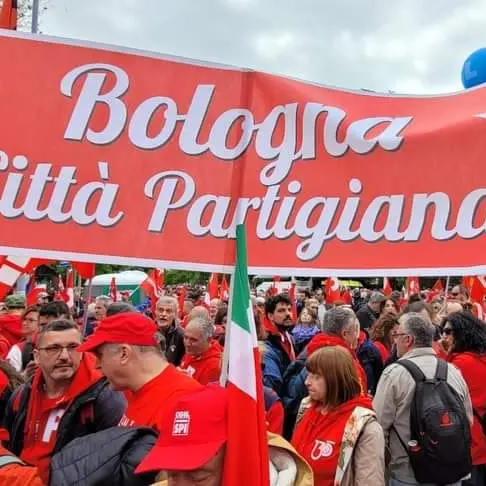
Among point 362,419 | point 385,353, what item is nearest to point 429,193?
point 362,419

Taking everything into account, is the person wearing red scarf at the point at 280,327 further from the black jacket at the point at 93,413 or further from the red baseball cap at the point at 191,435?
the red baseball cap at the point at 191,435

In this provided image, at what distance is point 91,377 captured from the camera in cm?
333

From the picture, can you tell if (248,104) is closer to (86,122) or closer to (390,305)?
(86,122)

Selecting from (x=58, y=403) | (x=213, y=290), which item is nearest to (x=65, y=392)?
(x=58, y=403)

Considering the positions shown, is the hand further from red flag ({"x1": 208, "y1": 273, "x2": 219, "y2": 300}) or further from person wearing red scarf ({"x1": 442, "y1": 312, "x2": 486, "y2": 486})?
red flag ({"x1": 208, "y1": 273, "x2": 219, "y2": 300})

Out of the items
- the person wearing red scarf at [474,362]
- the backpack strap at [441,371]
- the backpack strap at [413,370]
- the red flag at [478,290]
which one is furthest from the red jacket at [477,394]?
the red flag at [478,290]

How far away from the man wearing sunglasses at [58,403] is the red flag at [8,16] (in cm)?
147

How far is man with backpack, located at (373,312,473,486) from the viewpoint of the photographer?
3.98 metres

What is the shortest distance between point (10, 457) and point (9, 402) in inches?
67.2

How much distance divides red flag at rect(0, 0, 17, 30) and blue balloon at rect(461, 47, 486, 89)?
2246 mm

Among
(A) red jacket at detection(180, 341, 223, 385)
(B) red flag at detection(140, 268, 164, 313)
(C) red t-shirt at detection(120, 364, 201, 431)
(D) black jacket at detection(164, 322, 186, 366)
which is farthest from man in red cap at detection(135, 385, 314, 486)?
(B) red flag at detection(140, 268, 164, 313)

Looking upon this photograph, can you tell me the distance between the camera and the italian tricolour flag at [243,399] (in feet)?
5.89

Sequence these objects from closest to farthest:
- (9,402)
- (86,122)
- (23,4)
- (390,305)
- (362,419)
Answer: (86,122)
(362,419)
(9,402)
(390,305)
(23,4)

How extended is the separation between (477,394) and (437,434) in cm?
88
